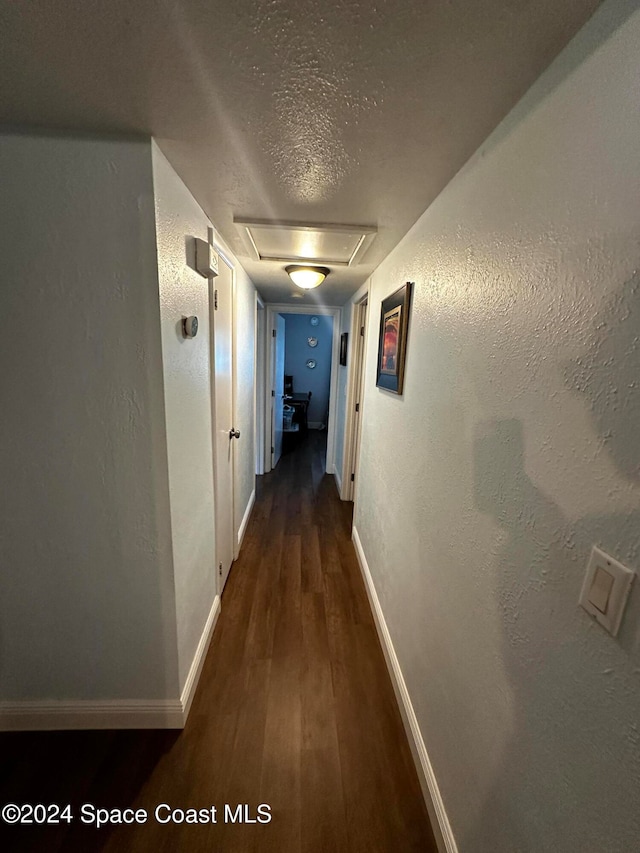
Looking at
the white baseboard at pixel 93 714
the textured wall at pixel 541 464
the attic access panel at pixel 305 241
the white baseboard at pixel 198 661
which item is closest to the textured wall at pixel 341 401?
the attic access panel at pixel 305 241

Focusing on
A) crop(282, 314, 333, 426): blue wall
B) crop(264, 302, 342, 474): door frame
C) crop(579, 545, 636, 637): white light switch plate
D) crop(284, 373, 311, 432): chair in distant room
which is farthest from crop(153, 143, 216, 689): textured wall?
crop(282, 314, 333, 426): blue wall

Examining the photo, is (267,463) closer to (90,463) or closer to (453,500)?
(90,463)

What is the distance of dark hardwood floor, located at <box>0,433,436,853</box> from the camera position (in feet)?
3.28

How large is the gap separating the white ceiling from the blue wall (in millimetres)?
5207

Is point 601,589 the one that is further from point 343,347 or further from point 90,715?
point 343,347

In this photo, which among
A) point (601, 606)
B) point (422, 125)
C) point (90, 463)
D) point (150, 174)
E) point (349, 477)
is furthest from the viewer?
point (349, 477)

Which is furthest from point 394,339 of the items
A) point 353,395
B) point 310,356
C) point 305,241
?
point 310,356

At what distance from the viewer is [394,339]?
5.38ft

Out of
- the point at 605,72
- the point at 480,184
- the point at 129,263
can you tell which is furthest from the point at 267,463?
the point at 605,72

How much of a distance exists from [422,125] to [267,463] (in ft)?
11.9

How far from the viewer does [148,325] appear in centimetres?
101

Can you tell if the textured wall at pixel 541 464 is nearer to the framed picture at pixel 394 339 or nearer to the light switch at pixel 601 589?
the light switch at pixel 601 589

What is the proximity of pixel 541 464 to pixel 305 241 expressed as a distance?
1558 mm

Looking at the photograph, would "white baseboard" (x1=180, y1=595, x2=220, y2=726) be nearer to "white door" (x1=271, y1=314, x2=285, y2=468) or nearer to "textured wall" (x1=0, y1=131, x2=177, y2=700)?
"textured wall" (x1=0, y1=131, x2=177, y2=700)
